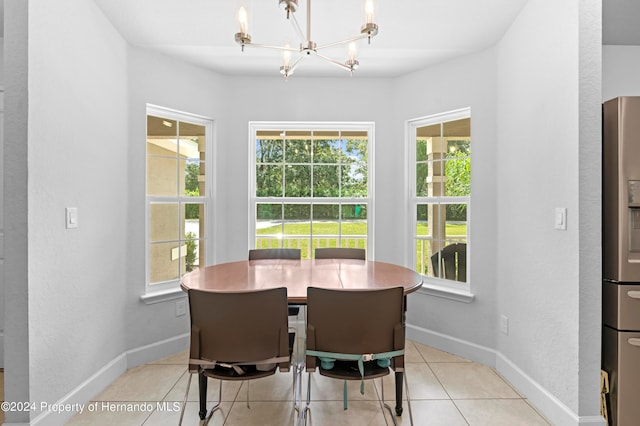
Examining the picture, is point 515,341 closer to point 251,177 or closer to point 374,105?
point 374,105

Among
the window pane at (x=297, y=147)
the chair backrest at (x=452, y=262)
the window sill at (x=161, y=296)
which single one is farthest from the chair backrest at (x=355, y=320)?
the window pane at (x=297, y=147)

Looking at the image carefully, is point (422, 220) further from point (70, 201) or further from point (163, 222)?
point (70, 201)

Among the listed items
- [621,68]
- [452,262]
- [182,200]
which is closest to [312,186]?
[182,200]

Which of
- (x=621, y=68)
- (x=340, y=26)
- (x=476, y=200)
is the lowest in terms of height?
(x=476, y=200)

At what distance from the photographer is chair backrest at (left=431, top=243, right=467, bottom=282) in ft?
9.96

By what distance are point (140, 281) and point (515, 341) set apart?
9.86ft

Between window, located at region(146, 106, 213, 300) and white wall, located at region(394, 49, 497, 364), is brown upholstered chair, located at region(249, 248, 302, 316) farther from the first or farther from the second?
white wall, located at region(394, 49, 497, 364)

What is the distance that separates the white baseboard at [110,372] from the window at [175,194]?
0.48 meters

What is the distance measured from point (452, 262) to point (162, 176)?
281cm

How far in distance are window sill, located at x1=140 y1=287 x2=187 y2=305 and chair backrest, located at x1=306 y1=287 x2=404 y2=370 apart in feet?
5.88

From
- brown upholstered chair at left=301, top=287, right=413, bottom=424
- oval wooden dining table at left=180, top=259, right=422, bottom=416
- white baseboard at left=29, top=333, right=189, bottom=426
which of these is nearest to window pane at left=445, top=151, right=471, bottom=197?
oval wooden dining table at left=180, top=259, right=422, bottom=416

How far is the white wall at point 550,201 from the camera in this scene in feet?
5.97

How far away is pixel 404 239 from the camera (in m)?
3.34

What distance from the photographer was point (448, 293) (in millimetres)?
2977
